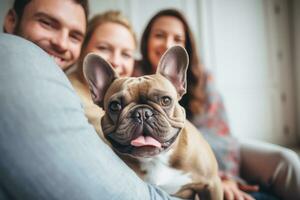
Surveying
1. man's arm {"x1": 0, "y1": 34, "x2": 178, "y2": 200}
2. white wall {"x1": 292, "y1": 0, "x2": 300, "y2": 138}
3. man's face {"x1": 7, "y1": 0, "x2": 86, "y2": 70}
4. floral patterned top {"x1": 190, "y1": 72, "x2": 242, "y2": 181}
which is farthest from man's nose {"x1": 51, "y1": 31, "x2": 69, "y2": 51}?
white wall {"x1": 292, "y1": 0, "x2": 300, "y2": 138}

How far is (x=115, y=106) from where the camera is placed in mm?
455

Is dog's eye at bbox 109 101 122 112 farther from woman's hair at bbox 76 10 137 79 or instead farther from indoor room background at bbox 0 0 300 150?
indoor room background at bbox 0 0 300 150

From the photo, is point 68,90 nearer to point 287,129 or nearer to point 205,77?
point 205,77

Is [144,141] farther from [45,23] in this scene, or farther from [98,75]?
[45,23]

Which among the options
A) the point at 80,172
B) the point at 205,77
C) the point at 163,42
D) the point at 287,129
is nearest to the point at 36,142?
the point at 80,172

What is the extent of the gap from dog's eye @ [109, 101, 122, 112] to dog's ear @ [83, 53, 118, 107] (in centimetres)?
3

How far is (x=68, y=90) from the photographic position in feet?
1.49

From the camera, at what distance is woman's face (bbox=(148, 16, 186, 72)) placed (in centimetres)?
63

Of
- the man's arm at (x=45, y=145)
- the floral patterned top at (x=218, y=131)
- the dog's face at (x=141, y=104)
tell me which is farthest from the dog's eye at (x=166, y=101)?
the floral patterned top at (x=218, y=131)

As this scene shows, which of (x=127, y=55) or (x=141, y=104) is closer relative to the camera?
(x=141, y=104)

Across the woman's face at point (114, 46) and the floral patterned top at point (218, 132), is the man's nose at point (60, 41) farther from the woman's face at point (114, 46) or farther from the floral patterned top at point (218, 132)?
the floral patterned top at point (218, 132)

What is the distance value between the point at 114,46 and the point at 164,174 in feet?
0.89

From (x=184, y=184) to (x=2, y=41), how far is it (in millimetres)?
383

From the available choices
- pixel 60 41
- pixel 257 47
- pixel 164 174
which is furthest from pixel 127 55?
pixel 257 47
